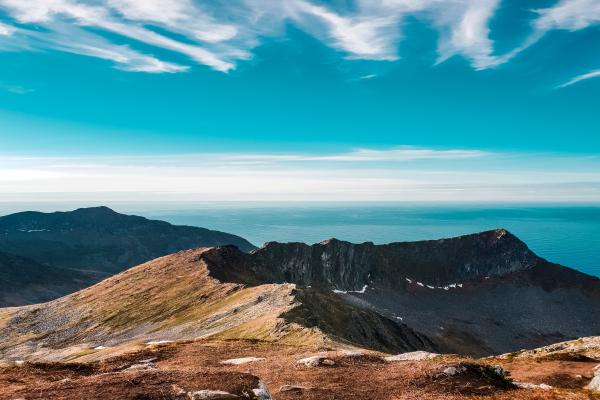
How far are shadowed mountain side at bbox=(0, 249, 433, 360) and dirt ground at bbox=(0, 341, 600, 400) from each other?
23.9 m

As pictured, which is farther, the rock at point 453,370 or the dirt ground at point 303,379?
the rock at point 453,370

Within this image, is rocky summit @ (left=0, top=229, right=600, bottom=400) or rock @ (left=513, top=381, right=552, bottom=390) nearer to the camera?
rocky summit @ (left=0, top=229, right=600, bottom=400)

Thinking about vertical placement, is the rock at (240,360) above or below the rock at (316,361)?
below

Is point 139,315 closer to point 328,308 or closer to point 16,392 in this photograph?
point 328,308

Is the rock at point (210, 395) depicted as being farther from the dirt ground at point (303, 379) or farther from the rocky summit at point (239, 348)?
the dirt ground at point (303, 379)

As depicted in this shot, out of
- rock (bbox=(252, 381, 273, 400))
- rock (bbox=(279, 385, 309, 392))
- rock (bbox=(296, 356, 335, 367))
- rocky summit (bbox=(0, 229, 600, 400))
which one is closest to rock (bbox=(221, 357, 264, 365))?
rocky summit (bbox=(0, 229, 600, 400))

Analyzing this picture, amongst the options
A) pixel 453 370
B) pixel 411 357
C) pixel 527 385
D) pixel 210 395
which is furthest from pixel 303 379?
pixel 527 385

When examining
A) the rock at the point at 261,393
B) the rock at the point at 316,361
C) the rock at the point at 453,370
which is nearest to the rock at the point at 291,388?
the rock at the point at 261,393

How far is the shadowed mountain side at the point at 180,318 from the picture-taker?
80.2 meters

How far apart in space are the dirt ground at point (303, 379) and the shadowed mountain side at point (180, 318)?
2389 cm

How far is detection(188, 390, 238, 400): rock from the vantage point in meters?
24.5

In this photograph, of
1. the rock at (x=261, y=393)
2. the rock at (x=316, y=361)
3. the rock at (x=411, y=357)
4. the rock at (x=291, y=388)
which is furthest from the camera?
the rock at (x=411, y=357)

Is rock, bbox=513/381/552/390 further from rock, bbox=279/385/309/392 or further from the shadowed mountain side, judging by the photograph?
the shadowed mountain side

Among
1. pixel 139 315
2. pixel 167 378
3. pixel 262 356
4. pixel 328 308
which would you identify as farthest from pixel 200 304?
pixel 167 378
